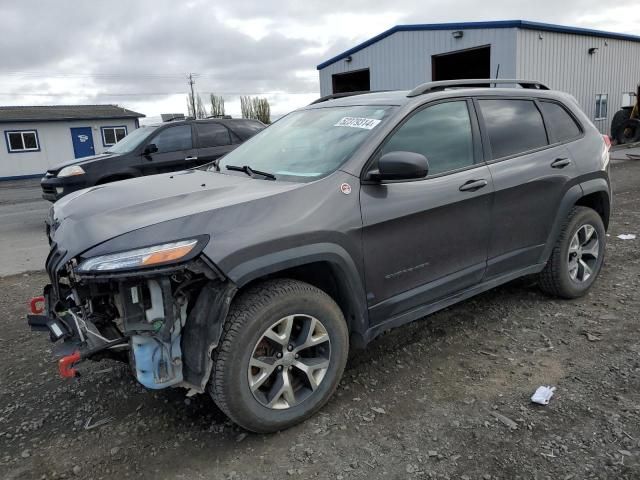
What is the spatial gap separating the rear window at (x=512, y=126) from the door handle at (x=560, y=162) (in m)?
0.17

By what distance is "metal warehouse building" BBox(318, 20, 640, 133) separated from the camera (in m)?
17.2

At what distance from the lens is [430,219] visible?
10.7 feet

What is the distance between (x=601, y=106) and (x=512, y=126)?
69.9 ft

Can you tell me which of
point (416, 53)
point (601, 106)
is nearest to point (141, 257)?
point (416, 53)

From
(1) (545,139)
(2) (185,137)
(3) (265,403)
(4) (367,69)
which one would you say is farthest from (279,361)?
(4) (367,69)

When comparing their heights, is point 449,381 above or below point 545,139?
below

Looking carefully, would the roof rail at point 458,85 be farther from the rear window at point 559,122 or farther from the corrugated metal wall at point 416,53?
the corrugated metal wall at point 416,53

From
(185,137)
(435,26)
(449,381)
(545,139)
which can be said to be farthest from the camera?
(435,26)

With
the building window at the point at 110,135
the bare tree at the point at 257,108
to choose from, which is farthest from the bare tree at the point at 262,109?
the building window at the point at 110,135

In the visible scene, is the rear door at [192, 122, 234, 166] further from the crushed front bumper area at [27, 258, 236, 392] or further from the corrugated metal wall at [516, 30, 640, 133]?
Answer: the corrugated metal wall at [516, 30, 640, 133]

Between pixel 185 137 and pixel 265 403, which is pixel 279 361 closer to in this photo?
pixel 265 403

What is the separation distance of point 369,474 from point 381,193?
1.53m

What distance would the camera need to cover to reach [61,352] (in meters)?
2.70

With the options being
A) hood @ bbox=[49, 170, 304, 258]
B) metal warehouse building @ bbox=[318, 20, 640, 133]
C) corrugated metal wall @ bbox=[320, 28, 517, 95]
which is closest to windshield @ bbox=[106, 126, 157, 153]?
hood @ bbox=[49, 170, 304, 258]
